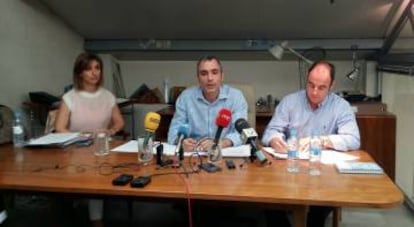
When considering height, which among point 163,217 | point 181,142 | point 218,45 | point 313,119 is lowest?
point 163,217

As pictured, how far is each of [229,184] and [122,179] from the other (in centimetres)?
42

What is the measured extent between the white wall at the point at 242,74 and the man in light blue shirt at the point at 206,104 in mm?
1937

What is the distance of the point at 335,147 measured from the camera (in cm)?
208

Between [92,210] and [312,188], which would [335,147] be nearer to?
[312,188]

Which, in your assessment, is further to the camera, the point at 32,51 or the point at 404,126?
the point at 32,51

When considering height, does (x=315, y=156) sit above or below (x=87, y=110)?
below

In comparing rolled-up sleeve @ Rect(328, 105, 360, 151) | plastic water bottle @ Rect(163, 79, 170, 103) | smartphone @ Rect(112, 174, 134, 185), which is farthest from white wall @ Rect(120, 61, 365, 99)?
smartphone @ Rect(112, 174, 134, 185)

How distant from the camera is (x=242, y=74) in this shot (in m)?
4.44

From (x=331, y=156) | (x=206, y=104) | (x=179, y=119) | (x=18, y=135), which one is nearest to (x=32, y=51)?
(x=18, y=135)

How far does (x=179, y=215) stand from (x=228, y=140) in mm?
975

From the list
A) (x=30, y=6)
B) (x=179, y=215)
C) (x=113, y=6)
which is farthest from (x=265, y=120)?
(x=30, y=6)

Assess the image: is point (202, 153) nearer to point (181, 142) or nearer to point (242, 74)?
point (181, 142)

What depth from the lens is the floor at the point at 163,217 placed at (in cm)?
274

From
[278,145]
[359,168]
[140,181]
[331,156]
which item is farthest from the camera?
[278,145]
